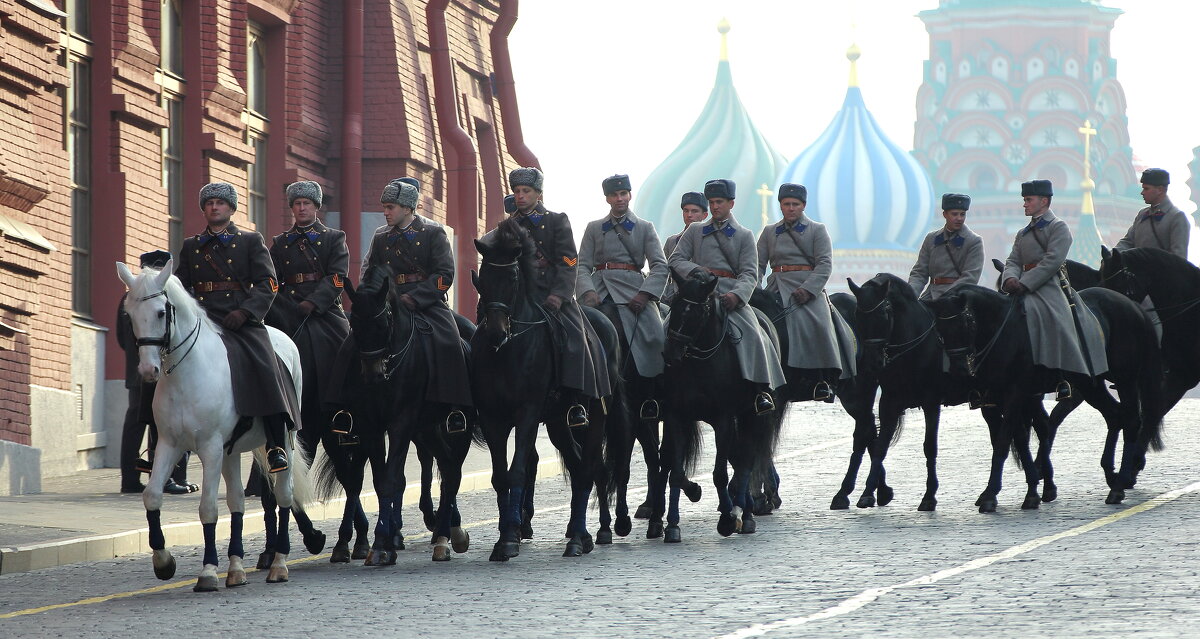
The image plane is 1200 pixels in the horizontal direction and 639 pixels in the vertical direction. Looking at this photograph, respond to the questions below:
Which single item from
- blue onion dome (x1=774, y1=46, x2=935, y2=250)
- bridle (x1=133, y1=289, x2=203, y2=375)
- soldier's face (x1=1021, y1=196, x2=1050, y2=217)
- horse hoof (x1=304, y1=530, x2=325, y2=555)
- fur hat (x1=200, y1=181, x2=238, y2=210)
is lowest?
horse hoof (x1=304, y1=530, x2=325, y2=555)

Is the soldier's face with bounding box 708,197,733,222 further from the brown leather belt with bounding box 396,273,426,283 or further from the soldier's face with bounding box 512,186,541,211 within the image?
the brown leather belt with bounding box 396,273,426,283

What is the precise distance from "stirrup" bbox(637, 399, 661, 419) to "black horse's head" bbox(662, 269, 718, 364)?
0.79 meters

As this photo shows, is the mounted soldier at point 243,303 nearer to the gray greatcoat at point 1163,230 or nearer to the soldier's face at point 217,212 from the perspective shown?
the soldier's face at point 217,212

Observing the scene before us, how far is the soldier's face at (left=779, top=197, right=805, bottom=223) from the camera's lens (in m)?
16.5

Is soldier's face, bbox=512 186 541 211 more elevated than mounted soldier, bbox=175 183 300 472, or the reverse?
soldier's face, bbox=512 186 541 211

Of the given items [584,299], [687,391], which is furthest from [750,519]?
[584,299]

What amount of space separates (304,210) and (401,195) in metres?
0.83

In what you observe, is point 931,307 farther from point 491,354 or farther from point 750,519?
point 491,354

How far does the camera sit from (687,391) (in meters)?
14.1

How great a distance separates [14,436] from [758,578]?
964cm

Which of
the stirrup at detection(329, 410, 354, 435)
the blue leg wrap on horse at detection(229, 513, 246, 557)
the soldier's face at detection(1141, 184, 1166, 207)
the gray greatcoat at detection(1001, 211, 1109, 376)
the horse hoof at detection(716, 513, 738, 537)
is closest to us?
the blue leg wrap on horse at detection(229, 513, 246, 557)

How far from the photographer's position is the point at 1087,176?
107m

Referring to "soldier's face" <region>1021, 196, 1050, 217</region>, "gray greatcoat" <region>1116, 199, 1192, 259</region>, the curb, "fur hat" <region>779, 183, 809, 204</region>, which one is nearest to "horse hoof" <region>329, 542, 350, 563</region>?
the curb

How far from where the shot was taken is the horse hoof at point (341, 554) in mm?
12812
